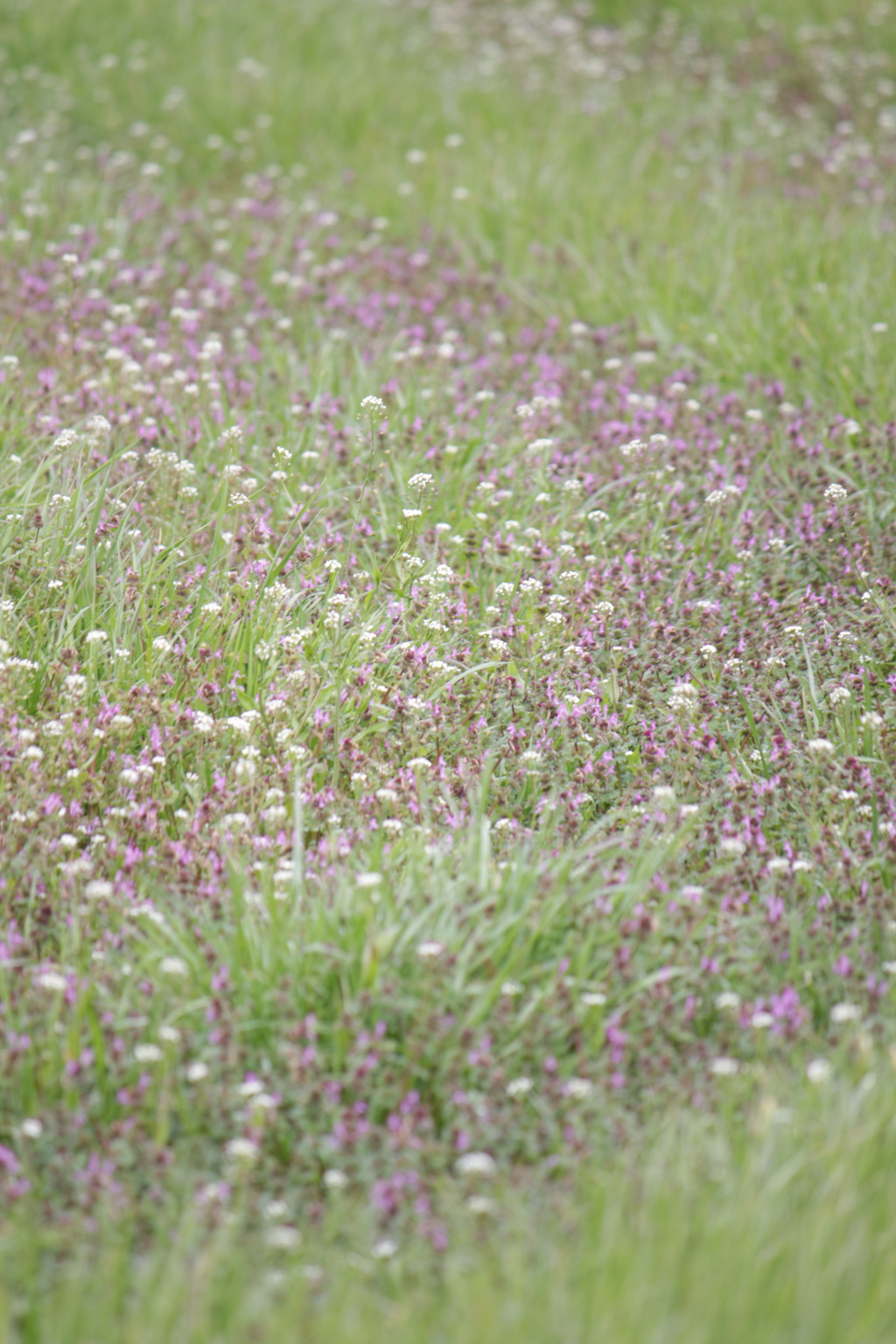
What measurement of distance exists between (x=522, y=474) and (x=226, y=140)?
545 centimetres

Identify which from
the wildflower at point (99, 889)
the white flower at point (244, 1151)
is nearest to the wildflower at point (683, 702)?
the wildflower at point (99, 889)

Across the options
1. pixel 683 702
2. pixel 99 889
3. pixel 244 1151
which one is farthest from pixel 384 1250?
pixel 683 702

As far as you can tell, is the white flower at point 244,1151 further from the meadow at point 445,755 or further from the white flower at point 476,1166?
the white flower at point 476,1166

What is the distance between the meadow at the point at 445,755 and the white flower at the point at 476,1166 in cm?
3

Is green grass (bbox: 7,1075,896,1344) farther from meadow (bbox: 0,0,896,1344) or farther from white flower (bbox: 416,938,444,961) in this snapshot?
white flower (bbox: 416,938,444,961)

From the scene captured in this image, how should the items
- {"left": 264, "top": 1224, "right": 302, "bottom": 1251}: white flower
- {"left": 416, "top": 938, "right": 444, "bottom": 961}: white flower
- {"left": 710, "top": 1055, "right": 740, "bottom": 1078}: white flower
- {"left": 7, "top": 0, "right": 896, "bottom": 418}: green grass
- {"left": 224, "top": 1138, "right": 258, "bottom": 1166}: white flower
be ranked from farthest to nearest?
{"left": 7, "top": 0, "right": 896, "bottom": 418}: green grass < {"left": 416, "top": 938, "right": 444, "bottom": 961}: white flower < {"left": 710, "top": 1055, "right": 740, "bottom": 1078}: white flower < {"left": 224, "top": 1138, "right": 258, "bottom": 1166}: white flower < {"left": 264, "top": 1224, "right": 302, "bottom": 1251}: white flower

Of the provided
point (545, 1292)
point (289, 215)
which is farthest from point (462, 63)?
point (545, 1292)

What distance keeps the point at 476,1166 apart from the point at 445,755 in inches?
77.6

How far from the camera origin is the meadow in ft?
9.95

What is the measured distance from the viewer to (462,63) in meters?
12.6

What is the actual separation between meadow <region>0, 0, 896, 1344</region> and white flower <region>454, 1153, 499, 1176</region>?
0.03m

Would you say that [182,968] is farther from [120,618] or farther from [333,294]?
[333,294]

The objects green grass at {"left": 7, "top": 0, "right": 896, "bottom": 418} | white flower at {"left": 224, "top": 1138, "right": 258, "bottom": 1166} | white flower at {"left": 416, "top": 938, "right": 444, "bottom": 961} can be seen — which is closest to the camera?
white flower at {"left": 224, "top": 1138, "right": 258, "bottom": 1166}

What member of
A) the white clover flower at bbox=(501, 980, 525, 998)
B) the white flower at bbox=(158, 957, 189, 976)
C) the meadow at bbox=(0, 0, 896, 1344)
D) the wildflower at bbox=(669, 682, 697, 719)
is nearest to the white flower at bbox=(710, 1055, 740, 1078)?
the meadow at bbox=(0, 0, 896, 1344)
